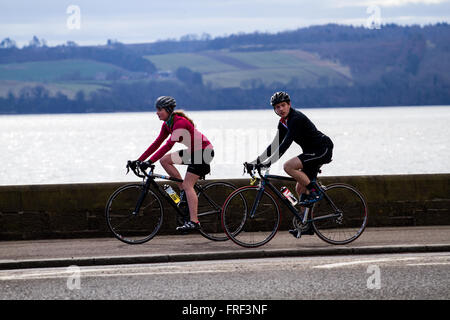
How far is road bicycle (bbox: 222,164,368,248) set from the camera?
9.30 metres

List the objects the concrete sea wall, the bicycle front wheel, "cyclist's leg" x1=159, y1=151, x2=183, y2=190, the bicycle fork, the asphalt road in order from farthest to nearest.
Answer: the concrete sea wall → the bicycle fork → "cyclist's leg" x1=159, y1=151, x2=183, y2=190 → the bicycle front wheel → the asphalt road

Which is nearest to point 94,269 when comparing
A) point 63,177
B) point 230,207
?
point 230,207

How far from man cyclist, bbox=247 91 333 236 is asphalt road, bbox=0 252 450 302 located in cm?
107

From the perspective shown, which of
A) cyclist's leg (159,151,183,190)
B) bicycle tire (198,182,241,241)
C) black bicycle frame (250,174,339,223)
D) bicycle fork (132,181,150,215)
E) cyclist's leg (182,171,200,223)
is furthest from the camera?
bicycle tire (198,182,241,241)

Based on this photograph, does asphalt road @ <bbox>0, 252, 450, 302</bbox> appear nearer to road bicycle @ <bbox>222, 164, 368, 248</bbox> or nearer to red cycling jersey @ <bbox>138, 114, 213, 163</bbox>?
road bicycle @ <bbox>222, 164, 368, 248</bbox>

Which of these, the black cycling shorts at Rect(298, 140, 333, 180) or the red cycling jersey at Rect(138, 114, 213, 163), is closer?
the black cycling shorts at Rect(298, 140, 333, 180)

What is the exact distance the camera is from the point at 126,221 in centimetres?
1012

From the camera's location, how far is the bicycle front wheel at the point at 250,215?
9.22 metres

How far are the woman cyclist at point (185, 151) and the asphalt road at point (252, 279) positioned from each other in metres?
1.26

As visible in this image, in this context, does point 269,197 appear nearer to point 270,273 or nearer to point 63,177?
point 270,273

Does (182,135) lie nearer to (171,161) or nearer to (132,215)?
(171,161)

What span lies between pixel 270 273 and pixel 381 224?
3.83 meters

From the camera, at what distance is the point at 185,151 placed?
9.45 metres

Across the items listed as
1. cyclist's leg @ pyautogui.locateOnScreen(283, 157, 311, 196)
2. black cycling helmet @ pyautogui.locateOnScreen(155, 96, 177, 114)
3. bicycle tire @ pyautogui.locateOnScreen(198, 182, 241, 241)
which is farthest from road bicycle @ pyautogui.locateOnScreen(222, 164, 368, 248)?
black cycling helmet @ pyautogui.locateOnScreen(155, 96, 177, 114)
